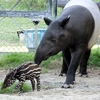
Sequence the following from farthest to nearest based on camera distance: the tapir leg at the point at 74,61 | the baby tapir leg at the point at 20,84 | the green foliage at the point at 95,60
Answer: the green foliage at the point at 95,60 < the tapir leg at the point at 74,61 < the baby tapir leg at the point at 20,84

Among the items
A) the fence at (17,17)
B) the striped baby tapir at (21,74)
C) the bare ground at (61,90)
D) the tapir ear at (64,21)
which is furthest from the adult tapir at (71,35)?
the fence at (17,17)

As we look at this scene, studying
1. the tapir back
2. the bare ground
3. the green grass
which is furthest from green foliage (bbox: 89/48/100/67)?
the tapir back

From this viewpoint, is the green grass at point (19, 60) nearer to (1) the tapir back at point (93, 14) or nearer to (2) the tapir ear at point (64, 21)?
(1) the tapir back at point (93, 14)

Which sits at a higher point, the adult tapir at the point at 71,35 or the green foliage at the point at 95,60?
the adult tapir at the point at 71,35

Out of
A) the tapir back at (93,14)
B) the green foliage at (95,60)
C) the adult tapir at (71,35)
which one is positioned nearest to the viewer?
the adult tapir at (71,35)

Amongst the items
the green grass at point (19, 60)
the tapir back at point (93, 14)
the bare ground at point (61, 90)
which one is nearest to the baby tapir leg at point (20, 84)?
the bare ground at point (61, 90)

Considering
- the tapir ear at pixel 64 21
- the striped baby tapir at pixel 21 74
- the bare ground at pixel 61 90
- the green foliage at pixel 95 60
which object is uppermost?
the tapir ear at pixel 64 21

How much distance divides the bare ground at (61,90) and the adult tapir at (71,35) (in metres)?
0.29

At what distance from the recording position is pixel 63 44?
327 inches

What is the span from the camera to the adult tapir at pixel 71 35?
26.6 feet

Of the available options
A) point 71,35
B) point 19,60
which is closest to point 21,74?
point 71,35

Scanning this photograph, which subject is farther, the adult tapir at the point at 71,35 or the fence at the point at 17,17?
the fence at the point at 17,17

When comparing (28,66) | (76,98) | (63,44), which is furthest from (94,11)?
(76,98)

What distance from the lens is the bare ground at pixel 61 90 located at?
6464 mm
